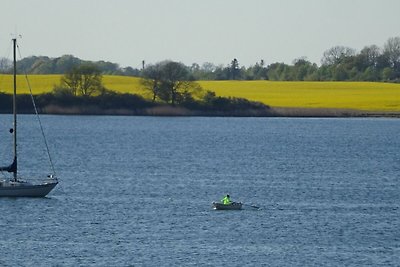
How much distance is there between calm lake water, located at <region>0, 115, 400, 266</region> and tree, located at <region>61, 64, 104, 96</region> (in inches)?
1353

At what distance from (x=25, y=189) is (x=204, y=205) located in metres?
8.01

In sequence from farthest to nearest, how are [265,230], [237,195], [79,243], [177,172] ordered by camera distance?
[177,172] < [237,195] < [265,230] < [79,243]

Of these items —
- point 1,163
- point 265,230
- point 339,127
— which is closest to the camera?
point 265,230

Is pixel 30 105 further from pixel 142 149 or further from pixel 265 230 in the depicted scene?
pixel 265 230

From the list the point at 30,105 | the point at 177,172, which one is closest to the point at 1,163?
the point at 177,172

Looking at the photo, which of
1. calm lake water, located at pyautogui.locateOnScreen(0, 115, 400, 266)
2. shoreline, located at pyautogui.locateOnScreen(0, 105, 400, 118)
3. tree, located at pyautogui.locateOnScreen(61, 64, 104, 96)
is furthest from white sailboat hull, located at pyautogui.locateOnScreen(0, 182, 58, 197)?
tree, located at pyautogui.locateOnScreen(61, 64, 104, 96)

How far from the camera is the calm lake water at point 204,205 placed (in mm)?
46094

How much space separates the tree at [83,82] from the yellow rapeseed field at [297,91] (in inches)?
282

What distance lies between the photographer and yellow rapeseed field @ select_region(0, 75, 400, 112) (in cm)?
15612

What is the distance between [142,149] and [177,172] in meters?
21.9

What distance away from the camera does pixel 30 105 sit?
14200cm

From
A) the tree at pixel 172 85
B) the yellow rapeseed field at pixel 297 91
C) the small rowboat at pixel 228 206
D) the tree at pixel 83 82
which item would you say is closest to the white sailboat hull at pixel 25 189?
the small rowboat at pixel 228 206

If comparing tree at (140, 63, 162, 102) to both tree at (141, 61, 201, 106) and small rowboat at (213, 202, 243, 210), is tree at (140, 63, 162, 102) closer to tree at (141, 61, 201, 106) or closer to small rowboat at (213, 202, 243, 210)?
tree at (141, 61, 201, 106)

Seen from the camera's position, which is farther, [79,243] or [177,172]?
[177,172]
